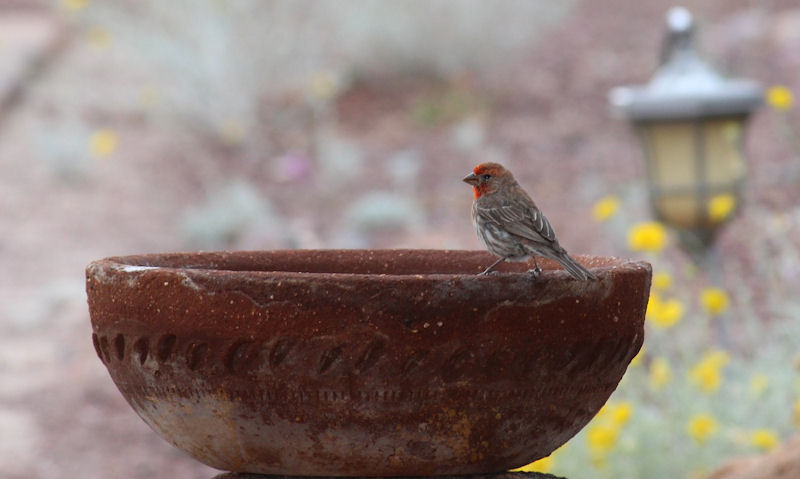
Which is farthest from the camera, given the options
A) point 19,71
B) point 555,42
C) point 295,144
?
point 555,42

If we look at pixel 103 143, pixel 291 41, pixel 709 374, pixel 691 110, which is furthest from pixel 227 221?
pixel 709 374

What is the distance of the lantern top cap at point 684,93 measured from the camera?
256 inches

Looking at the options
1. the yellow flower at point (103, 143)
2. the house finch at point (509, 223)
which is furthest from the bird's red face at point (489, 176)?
the yellow flower at point (103, 143)

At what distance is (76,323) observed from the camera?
855 centimetres

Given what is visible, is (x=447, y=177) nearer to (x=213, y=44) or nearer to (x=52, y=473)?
(x=213, y=44)

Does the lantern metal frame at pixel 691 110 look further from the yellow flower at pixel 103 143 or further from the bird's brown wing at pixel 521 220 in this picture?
the yellow flower at pixel 103 143

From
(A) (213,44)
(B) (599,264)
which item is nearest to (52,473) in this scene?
(B) (599,264)

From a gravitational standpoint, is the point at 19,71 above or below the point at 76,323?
above

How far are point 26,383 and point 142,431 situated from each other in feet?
3.52

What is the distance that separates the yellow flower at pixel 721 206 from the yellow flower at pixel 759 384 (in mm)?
1124

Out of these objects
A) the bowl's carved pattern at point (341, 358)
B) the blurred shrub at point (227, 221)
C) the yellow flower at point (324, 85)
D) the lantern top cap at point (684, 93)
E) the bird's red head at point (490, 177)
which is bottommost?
the bowl's carved pattern at point (341, 358)

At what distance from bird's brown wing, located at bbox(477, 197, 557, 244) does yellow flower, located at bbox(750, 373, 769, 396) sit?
2.02 meters

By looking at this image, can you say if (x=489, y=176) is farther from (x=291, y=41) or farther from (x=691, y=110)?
(x=291, y=41)

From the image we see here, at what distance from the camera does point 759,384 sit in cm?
464
